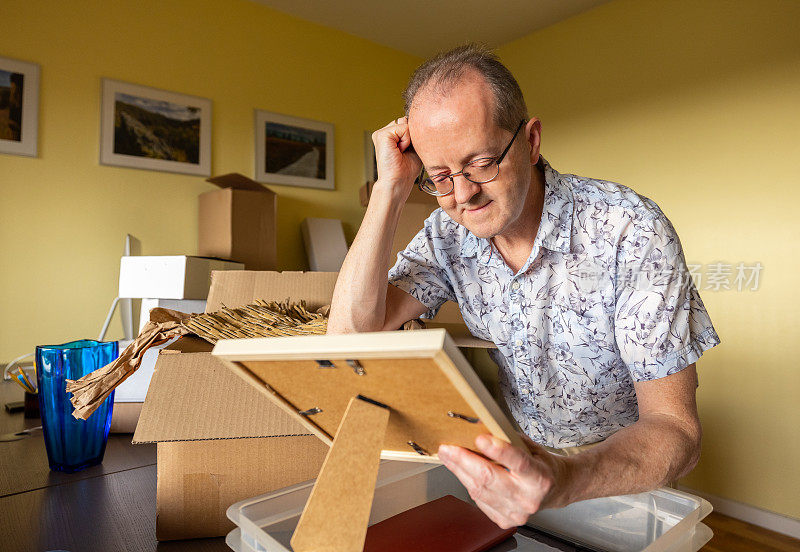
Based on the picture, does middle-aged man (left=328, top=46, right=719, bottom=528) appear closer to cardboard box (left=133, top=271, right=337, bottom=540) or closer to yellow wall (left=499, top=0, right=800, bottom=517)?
cardboard box (left=133, top=271, right=337, bottom=540)

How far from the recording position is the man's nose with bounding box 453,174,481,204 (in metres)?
0.90

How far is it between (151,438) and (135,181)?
95.4 inches

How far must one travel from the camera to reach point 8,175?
242 cm

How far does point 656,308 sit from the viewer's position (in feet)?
2.71

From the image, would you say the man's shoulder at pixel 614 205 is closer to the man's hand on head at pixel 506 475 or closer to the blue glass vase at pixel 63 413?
the man's hand on head at pixel 506 475

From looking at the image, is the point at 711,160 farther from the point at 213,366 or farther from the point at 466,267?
the point at 213,366

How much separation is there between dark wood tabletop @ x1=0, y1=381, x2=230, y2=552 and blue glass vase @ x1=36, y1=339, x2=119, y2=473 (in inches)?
1.1

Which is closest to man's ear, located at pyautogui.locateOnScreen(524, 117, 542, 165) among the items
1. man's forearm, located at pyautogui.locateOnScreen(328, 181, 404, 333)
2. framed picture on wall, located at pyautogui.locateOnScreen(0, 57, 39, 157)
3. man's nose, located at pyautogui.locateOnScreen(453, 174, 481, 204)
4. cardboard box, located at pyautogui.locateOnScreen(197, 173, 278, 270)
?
man's nose, located at pyautogui.locateOnScreen(453, 174, 481, 204)

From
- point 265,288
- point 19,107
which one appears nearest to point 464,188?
point 265,288

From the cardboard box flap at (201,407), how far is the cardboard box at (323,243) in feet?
7.83

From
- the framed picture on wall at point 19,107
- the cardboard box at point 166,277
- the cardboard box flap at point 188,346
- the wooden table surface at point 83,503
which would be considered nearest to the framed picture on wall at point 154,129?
the framed picture on wall at point 19,107

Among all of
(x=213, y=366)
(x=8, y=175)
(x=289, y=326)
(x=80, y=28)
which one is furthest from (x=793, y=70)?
(x=8, y=175)

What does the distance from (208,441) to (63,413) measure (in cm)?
35

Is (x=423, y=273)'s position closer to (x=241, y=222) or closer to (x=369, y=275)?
(x=369, y=275)
